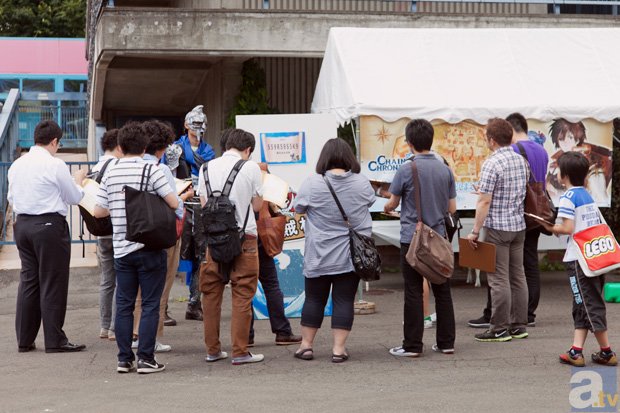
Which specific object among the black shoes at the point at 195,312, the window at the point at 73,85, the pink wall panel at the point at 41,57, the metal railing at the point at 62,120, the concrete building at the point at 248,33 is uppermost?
the pink wall panel at the point at 41,57

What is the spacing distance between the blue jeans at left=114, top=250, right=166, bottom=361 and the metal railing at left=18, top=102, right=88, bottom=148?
65.6 feet

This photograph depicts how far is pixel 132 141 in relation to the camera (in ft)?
22.8

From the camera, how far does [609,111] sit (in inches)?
422

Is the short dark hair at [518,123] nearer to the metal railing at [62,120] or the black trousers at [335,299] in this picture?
the black trousers at [335,299]

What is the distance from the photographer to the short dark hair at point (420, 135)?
7.48 m

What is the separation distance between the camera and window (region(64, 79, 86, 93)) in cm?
3229

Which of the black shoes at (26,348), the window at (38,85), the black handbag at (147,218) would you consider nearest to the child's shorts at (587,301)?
the black handbag at (147,218)

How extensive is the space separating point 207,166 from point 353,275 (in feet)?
4.61

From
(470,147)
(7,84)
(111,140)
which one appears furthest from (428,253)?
(7,84)

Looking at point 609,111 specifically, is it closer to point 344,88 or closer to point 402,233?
point 344,88

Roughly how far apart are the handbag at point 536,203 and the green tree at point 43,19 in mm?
33314

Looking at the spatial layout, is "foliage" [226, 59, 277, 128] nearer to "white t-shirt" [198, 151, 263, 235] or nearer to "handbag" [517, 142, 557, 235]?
"handbag" [517, 142, 557, 235]

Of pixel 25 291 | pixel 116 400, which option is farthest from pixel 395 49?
pixel 116 400

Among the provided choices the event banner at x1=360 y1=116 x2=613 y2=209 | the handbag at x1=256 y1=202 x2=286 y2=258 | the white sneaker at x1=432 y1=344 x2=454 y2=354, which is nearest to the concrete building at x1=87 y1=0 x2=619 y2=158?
the event banner at x1=360 y1=116 x2=613 y2=209
